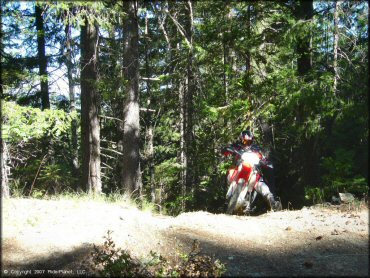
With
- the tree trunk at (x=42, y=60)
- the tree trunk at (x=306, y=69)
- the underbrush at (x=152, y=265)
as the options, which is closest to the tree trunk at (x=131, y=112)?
the tree trunk at (x=306, y=69)

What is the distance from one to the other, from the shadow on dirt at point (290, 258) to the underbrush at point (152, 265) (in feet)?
0.90

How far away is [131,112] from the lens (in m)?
11.2

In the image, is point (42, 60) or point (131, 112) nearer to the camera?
point (131, 112)

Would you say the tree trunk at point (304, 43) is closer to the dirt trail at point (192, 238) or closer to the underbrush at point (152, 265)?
the dirt trail at point (192, 238)

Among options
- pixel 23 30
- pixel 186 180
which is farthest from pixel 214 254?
pixel 23 30

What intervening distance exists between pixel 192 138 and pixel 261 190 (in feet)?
16.7

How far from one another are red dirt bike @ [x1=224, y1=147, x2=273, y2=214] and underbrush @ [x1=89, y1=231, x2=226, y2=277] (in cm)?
469

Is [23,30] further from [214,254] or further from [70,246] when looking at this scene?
[214,254]

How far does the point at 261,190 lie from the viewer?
390 inches

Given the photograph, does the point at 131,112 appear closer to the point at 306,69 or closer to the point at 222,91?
the point at 222,91

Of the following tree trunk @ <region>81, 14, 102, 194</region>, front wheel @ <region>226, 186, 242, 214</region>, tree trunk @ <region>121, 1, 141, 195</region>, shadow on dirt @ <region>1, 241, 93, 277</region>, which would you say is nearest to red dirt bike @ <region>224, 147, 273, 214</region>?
front wheel @ <region>226, 186, 242, 214</region>

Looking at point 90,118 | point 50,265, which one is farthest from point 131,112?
point 50,265

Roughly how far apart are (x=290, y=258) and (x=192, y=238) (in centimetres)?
166

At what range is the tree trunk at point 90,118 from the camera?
40.3 ft
